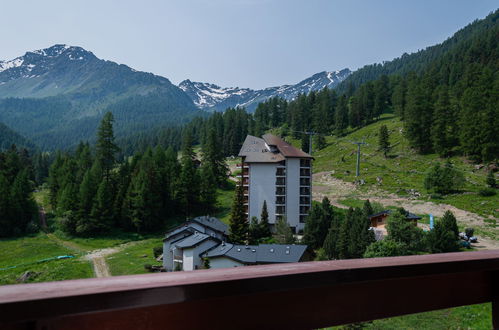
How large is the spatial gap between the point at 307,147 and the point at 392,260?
2866 inches

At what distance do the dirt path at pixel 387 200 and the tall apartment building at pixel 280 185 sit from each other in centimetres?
451

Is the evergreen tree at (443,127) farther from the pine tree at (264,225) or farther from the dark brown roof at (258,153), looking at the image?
the pine tree at (264,225)

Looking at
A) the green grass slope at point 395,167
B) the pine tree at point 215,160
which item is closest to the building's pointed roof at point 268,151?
the pine tree at point 215,160

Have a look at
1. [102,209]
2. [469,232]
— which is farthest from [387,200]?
[102,209]

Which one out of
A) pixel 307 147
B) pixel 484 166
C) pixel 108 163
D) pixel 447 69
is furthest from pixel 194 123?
pixel 484 166

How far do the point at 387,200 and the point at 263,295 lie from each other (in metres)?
41.7

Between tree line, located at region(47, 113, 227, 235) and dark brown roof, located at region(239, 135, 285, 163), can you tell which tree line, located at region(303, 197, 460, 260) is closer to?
dark brown roof, located at region(239, 135, 285, 163)

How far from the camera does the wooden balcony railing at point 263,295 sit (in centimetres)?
92

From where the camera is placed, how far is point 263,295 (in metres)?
1.17

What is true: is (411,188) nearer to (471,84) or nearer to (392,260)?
(471,84)

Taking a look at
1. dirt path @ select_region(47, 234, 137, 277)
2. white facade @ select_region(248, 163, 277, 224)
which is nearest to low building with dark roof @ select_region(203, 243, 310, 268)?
dirt path @ select_region(47, 234, 137, 277)

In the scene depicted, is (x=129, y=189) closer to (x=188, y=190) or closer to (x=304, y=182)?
(x=188, y=190)

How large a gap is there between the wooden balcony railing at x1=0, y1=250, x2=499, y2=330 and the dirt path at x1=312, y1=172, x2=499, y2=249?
2752cm

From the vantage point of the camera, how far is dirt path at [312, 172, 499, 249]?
29472 millimetres
